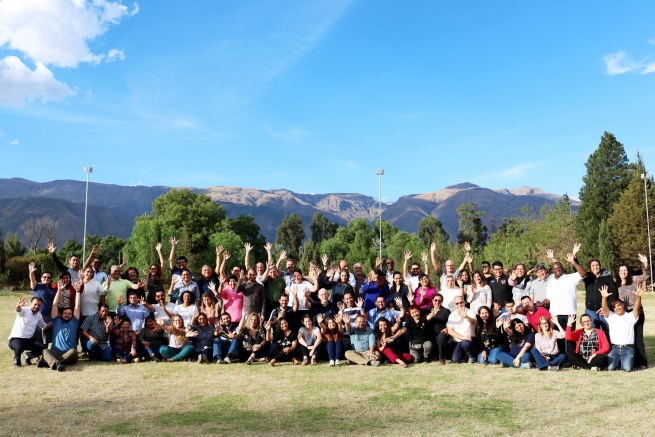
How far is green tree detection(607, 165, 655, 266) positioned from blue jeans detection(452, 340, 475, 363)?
41.2 m

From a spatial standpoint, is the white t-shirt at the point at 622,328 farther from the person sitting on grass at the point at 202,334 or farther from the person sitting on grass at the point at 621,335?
the person sitting on grass at the point at 202,334

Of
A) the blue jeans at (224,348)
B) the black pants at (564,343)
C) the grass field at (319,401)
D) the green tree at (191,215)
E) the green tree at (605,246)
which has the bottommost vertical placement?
the grass field at (319,401)

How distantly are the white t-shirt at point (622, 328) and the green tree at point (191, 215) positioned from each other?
5395 cm

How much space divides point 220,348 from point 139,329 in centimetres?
179

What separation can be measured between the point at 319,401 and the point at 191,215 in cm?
5815

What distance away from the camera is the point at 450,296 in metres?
12.1

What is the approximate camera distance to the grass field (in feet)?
21.6

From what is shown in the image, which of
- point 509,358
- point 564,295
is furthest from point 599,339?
point 509,358

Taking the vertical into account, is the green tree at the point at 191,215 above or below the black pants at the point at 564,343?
above

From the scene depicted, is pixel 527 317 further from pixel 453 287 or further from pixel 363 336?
pixel 363 336

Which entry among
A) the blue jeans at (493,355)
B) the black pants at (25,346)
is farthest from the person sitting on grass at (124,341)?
the blue jeans at (493,355)

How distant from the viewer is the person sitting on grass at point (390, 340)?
1120 centimetres

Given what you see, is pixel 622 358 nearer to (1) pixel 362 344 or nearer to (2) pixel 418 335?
(2) pixel 418 335

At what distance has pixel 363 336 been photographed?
11453mm
